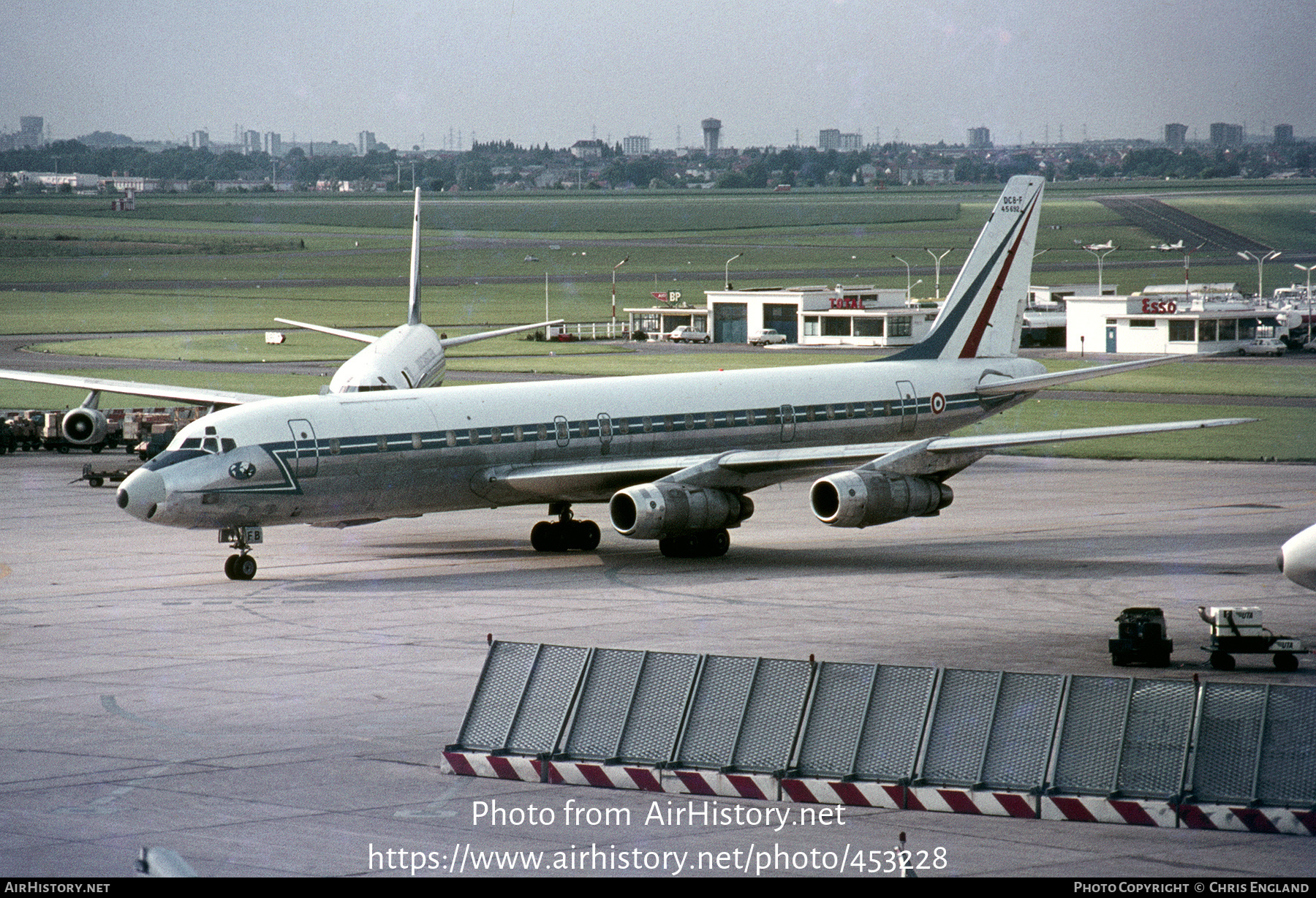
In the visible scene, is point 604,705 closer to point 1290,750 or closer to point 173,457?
point 1290,750

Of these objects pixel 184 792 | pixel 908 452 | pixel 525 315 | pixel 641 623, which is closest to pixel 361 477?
pixel 641 623

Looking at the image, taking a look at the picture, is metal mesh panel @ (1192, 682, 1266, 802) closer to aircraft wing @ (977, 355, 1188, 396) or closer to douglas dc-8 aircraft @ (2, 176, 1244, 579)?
douglas dc-8 aircraft @ (2, 176, 1244, 579)

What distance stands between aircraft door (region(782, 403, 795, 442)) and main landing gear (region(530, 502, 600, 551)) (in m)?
6.03

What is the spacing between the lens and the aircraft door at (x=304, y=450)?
39.5 meters

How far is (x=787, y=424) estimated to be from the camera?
47.2m

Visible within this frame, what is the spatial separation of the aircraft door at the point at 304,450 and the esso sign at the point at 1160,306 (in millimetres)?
100311

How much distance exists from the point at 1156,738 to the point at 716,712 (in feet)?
17.9

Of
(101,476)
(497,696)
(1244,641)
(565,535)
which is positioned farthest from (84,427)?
(1244,641)

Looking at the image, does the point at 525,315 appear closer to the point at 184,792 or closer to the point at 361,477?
the point at 361,477

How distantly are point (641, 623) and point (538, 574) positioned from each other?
24.7ft

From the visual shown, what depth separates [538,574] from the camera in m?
40.5

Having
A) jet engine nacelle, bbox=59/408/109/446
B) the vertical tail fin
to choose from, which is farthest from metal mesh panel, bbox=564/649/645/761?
the vertical tail fin

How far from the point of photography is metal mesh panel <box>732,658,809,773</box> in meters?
21.5

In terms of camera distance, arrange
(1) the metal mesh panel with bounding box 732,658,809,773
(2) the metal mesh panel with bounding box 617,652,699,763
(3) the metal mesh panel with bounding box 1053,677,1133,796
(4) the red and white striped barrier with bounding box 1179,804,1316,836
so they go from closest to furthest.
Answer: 1. (4) the red and white striped barrier with bounding box 1179,804,1316,836
2. (3) the metal mesh panel with bounding box 1053,677,1133,796
3. (1) the metal mesh panel with bounding box 732,658,809,773
4. (2) the metal mesh panel with bounding box 617,652,699,763
